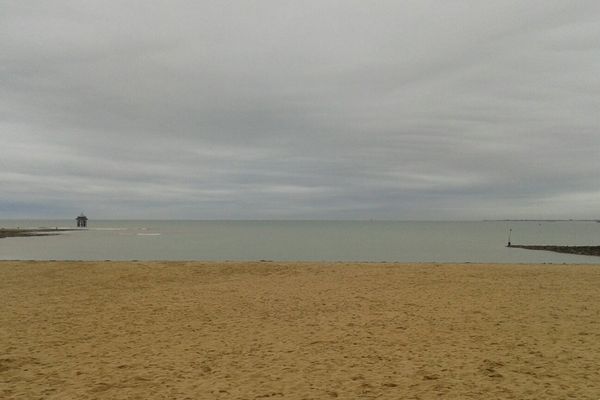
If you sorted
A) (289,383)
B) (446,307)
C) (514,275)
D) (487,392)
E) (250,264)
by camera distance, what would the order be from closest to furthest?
(487,392)
(289,383)
(446,307)
(514,275)
(250,264)

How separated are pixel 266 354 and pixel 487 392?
4252mm

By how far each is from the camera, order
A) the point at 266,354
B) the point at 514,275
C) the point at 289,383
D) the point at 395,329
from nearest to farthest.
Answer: the point at 289,383 < the point at 266,354 < the point at 395,329 < the point at 514,275

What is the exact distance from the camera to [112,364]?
8.62m

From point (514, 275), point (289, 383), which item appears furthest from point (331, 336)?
point (514, 275)

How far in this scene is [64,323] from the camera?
12125 millimetres

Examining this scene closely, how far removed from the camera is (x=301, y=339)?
1047 cm

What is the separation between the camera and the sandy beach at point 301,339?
291 inches

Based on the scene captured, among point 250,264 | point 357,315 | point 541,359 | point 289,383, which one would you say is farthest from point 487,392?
point 250,264

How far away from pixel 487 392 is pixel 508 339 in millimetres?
3755

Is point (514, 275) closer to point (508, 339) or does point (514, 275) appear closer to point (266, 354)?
point (508, 339)

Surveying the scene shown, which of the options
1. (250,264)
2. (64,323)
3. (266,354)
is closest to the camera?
(266,354)

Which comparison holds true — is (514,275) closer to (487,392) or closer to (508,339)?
(508,339)

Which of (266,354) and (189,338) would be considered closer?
(266,354)

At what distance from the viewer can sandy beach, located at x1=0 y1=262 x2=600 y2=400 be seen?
738 centimetres
